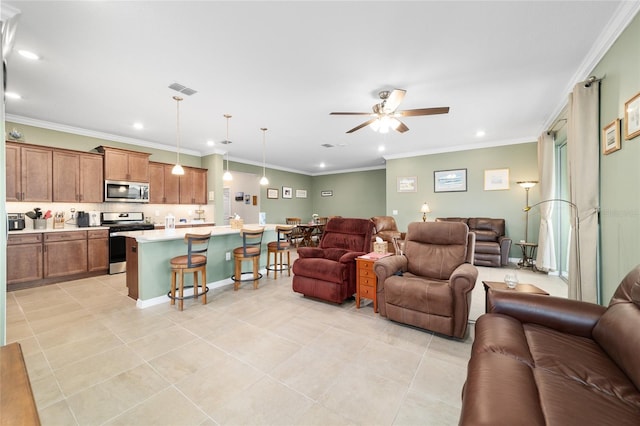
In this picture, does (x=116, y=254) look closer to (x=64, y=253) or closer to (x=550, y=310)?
(x=64, y=253)

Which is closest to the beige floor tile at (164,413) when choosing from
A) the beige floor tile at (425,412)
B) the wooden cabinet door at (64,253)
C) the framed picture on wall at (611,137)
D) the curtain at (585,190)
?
the beige floor tile at (425,412)

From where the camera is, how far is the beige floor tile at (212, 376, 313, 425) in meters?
1.58

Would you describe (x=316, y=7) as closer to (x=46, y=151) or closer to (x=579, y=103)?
(x=579, y=103)

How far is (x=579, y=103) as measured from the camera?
279 centimetres

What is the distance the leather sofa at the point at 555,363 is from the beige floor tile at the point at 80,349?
9.53 ft

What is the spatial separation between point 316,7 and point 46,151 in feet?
16.9

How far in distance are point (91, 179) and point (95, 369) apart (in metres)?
4.12

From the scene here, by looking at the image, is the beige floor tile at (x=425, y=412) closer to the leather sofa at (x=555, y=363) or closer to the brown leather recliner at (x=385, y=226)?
the leather sofa at (x=555, y=363)

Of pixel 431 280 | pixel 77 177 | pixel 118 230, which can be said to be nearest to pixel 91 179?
pixel 77 177

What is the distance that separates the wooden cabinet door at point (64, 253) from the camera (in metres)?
4.19

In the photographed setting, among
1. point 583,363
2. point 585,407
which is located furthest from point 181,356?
point 583,363

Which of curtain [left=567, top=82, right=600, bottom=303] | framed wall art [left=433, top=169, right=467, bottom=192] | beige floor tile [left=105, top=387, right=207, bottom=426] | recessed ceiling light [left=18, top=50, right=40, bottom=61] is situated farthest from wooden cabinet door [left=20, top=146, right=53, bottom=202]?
framed wall art [left=433, top=169, right=467, bottom=192]

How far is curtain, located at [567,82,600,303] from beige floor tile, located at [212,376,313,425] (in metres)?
3.04

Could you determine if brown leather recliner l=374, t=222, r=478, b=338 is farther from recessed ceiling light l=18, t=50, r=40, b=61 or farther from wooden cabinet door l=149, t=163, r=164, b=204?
wooden cabinet door l=149, t=163, r=164, b=204
